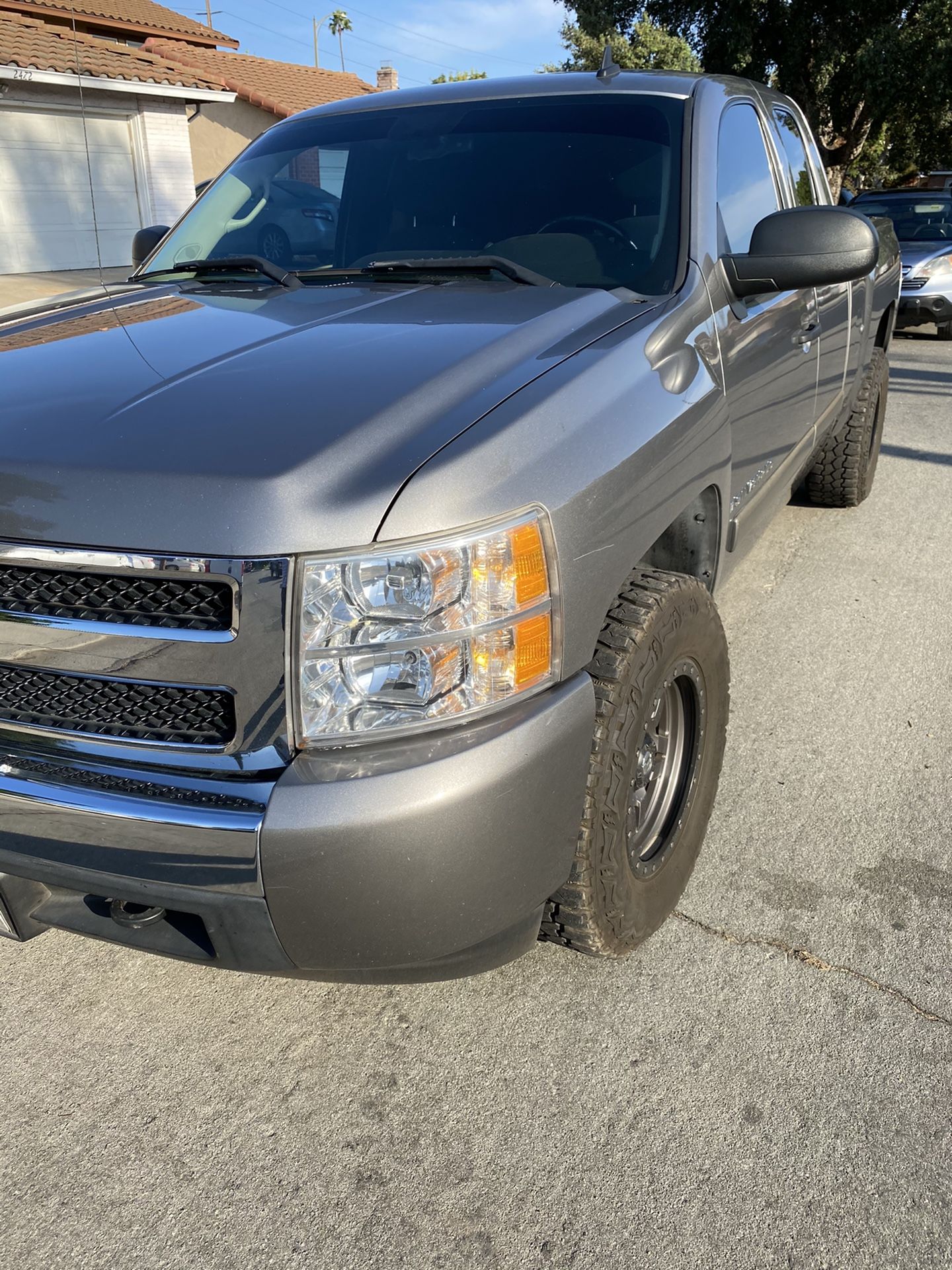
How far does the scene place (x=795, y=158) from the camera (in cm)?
413

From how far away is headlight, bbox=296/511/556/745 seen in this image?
5.34 ft

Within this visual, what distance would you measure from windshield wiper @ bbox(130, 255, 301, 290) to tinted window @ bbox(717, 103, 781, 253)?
1.16 meters

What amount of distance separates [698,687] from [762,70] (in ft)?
68.5

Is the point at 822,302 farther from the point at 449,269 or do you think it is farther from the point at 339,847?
the point at 339,847

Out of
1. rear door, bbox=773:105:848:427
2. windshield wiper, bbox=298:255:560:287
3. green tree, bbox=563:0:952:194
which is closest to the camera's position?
windshield wiper, bbox=298:255:560:287

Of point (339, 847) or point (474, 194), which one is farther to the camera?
point (474, 194)

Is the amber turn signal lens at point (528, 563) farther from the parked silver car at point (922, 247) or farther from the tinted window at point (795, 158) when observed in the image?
the parked silver car at point (922, 247)

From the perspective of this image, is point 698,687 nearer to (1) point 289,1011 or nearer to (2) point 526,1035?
(2) point 526,1035

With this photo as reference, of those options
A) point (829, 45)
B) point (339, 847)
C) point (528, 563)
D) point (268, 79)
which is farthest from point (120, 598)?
point (268, 79)

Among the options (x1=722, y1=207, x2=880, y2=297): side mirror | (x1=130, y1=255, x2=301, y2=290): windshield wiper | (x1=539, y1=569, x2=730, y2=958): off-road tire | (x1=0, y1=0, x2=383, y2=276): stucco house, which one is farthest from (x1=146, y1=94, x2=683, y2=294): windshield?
(x1=0, y1=0, x2=383, y2=276): stucco house

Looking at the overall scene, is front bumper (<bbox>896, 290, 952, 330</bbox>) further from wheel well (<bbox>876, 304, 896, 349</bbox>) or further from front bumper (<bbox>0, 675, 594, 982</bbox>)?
front bumper (<bbox>0, 675, 594, 982</bbox>)

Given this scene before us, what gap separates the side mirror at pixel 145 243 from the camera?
3.76 m

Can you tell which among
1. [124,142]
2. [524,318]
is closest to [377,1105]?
[524,318]

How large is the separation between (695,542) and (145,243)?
2331 millimetres
